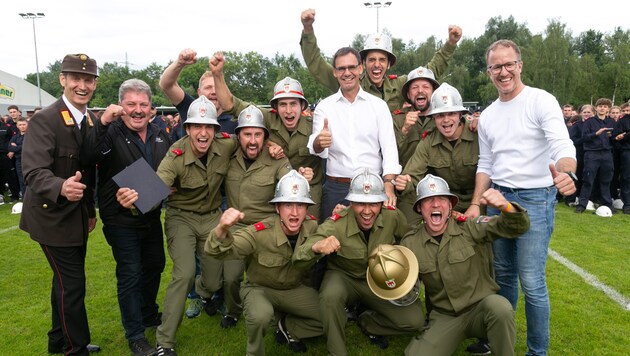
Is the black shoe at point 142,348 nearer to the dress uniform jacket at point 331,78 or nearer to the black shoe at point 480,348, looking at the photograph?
the black shoe at point 480,348

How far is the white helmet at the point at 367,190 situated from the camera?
174 inches

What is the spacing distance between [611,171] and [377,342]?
1014 cm

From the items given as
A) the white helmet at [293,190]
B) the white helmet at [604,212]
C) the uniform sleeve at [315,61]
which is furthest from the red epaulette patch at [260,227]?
the white helmet at [604,212]

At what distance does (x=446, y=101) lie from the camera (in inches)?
186

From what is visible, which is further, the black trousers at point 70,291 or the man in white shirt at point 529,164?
the black trousers at point 70,291

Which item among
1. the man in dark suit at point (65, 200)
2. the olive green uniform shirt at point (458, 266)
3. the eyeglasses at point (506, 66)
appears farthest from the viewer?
the olive green uniform shirt at point (458, 266)

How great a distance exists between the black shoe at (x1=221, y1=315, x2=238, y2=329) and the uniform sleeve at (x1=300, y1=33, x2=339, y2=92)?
3457 millimetres

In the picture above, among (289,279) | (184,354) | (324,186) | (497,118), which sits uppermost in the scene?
(497,118)

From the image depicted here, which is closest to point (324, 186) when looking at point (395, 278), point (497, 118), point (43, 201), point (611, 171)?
point (395, 278)

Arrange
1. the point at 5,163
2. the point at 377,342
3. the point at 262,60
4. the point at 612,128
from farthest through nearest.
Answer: the point at 262,60, the point at 5,163, the point at 612,128, the point at 377,342

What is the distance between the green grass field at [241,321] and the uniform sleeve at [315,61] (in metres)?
3.41

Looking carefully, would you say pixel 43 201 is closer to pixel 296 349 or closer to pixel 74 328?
pixel 74 328

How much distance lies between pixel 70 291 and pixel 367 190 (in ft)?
10.1

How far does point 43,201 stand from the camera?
159 inches
